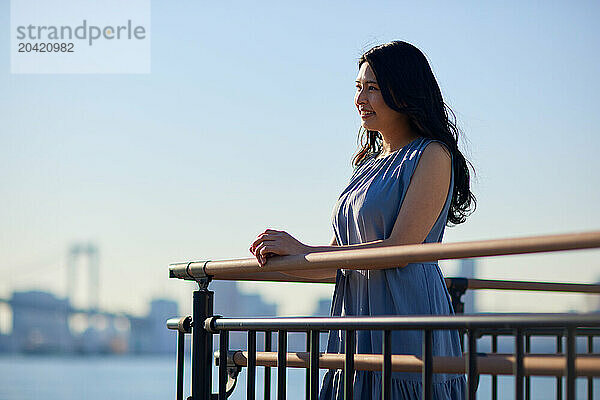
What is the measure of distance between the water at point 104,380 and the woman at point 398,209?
15.0 m

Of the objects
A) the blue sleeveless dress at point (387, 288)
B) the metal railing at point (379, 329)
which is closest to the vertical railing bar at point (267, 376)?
the metal railing at point (379, 329)

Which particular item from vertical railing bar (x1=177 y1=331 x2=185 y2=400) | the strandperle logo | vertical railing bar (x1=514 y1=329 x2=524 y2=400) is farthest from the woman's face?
the strandperle logo

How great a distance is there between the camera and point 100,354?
4738 cm

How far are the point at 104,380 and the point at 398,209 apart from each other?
3457 cm

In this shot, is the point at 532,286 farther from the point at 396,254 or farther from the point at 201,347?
the point at 396,254

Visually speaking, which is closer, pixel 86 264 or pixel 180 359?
pixel 180 359

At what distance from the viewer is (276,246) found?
1.87 meters

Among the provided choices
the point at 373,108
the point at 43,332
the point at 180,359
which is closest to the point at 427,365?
the point at 373,108

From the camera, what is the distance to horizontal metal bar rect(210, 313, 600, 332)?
1.27 metres

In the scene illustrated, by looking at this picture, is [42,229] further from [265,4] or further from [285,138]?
[265,4]

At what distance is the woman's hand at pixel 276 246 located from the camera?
1.87m

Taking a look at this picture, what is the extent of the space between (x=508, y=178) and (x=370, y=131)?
1901 cm

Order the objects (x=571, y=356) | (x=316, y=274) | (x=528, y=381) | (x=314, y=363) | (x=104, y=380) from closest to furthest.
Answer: (x=571, y=356)
(x=314, y=363)
(x=316, y=274)
(x=528, y=381)
(x=104, y=380)

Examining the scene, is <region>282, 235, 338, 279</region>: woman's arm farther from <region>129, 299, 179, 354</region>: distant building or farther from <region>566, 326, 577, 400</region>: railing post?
<region>129, 299, 179, 354</region>: distant building
